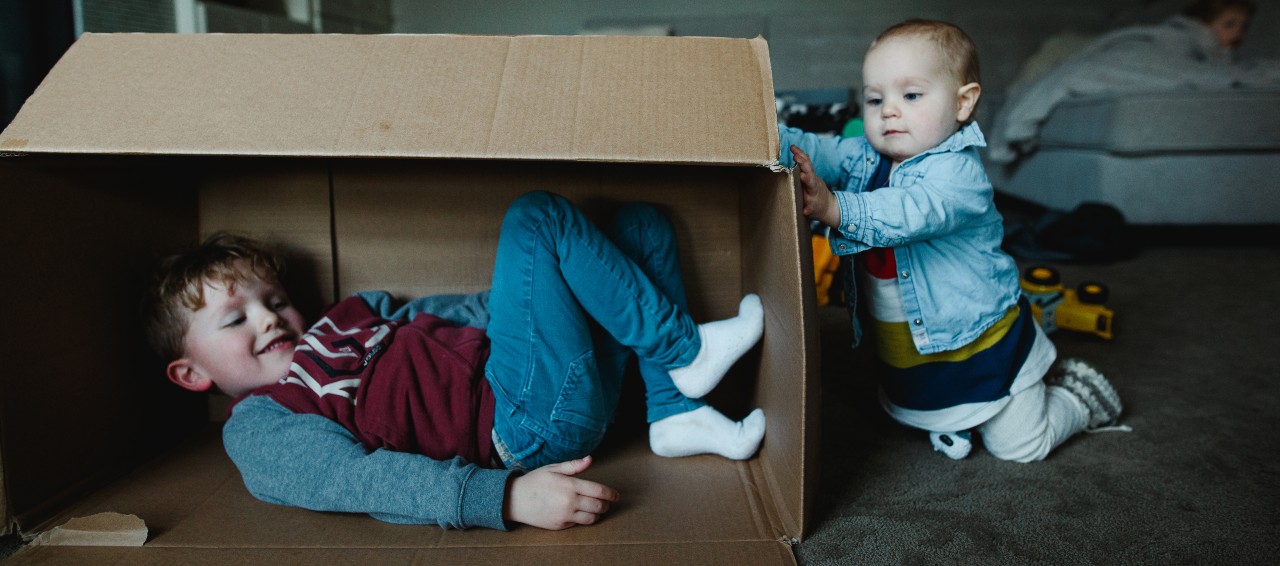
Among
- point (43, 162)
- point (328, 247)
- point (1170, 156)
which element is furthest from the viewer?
point (1170, 156)

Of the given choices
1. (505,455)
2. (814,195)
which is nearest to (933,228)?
(814,195)

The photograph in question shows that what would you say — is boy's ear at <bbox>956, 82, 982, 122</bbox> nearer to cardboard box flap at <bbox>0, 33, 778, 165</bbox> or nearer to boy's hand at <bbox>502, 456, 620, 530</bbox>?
cardboard box flap at <bbox>0, 33, 778, 165</bbox>

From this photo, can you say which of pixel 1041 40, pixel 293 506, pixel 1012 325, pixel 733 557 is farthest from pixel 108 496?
pixel 1041 40

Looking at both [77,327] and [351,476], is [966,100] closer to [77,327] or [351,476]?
[351,476]

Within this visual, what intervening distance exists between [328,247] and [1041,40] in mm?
3397

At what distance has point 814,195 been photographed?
74 centimetres

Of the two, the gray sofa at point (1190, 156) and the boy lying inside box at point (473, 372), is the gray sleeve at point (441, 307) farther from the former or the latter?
the gray sofa at point (1190, 156)

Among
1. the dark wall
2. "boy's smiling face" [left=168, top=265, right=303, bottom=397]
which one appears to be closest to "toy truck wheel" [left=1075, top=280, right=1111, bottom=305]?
"boy's smiling face" [left=168, top=265, right=303, bottom=397]

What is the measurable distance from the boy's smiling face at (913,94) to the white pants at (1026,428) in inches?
12.3

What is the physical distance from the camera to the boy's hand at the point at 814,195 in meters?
0.73

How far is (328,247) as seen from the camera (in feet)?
3.42

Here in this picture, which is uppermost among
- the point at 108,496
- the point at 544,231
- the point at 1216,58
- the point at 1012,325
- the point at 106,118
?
the point at 1216,58

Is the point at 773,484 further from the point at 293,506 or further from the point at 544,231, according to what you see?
the point at 293,506

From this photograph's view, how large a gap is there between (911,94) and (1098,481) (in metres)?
0.46
